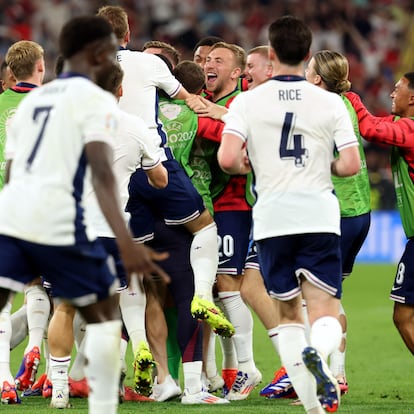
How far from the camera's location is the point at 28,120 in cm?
473

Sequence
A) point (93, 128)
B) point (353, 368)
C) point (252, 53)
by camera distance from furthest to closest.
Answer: point (353, 368)
point (252, 53)
point (93, 128)

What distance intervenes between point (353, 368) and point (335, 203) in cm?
408

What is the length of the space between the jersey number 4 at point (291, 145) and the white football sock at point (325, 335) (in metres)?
0.82

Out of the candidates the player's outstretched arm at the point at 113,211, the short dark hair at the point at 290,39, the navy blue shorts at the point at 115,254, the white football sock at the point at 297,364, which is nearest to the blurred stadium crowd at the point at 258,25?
the navy blue shorts at the point at 115,254

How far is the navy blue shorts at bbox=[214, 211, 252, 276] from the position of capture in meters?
7.75

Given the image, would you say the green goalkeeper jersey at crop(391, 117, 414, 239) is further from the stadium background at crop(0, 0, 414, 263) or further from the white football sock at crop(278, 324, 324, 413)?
the stadium background at crop(0, 0, 414, 263)

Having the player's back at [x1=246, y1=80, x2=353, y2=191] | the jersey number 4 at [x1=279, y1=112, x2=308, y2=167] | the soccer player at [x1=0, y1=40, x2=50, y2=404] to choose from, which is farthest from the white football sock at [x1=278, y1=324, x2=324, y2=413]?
the soccer player at [x1=0, y1=40, x2=50, y2=404]

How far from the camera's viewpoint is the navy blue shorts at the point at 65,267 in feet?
15.3

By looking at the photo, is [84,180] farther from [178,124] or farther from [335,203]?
[178,124]

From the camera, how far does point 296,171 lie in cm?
559

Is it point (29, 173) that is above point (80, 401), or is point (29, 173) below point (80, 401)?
above

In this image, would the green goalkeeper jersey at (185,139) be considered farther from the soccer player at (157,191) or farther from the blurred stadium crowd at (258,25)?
the blurred stadium crowd at (258,25)

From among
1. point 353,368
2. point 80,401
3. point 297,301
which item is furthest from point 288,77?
point 353,368

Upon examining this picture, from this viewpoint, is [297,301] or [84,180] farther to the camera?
[297,301]
